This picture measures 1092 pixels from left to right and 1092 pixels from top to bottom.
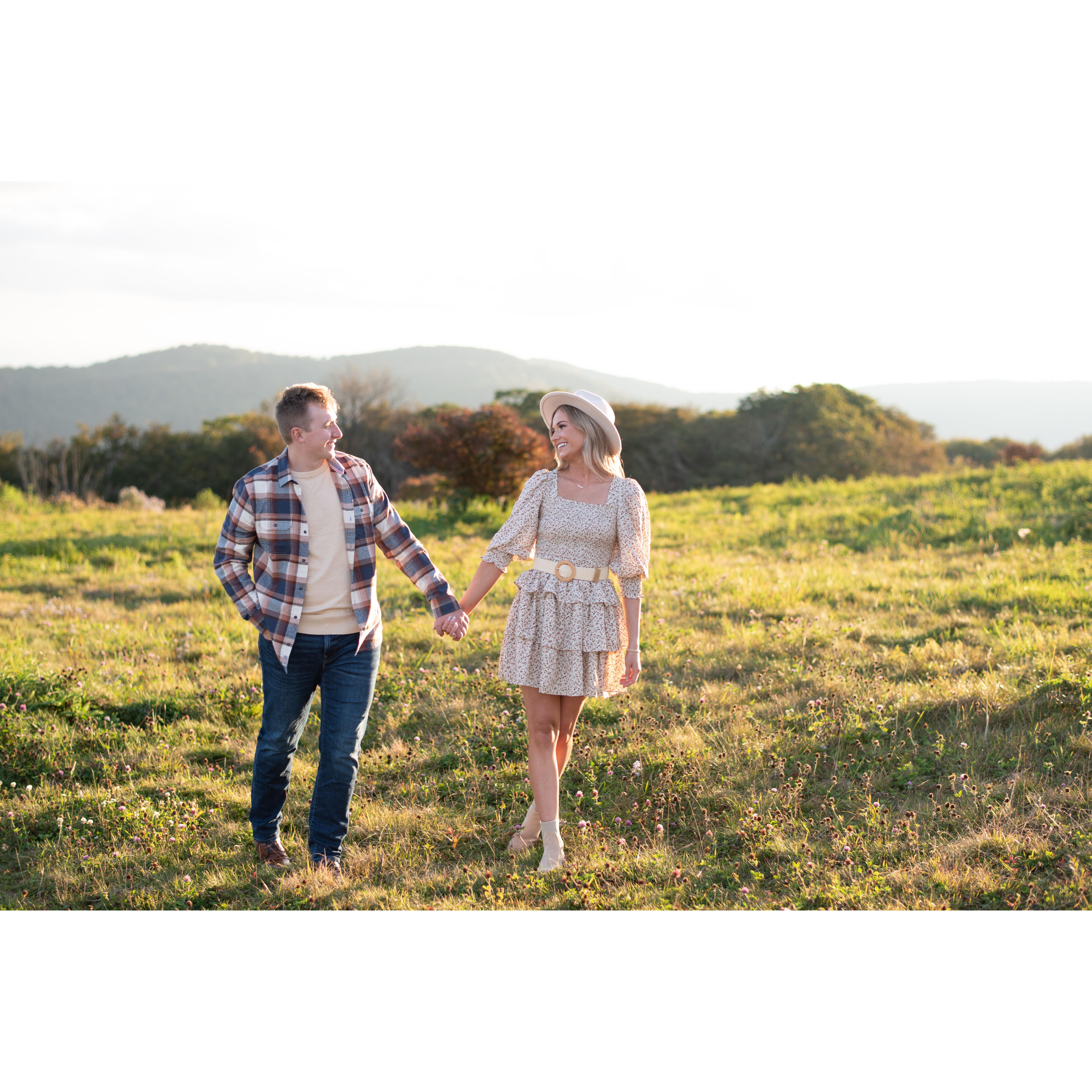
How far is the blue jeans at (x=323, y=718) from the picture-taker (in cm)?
363

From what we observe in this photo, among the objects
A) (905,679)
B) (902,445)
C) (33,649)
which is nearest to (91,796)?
(33,649)

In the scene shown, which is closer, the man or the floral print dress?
the man

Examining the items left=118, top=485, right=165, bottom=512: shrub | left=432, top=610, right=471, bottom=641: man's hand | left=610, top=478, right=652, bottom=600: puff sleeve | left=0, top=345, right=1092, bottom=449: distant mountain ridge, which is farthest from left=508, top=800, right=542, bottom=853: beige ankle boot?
left=0, top=345, right=1092, bottom=449: distant mountain ridge

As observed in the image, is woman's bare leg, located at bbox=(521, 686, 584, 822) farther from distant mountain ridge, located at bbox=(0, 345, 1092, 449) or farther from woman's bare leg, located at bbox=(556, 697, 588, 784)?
distant mountain ridge, located at bbox=(0, 345, 1092, 449)

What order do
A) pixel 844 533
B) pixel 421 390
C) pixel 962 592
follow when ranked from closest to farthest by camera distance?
pixel 962 592 < pixel 844 533 < pixel 421 390

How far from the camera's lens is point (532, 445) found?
51.4ft

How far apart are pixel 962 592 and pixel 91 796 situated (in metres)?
7.17

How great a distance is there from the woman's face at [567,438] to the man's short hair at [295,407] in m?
0.97

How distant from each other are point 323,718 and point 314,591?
0.58 meters

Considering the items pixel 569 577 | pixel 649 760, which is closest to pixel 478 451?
pixel 649 760

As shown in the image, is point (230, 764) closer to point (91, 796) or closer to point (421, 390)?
point (91, 796)

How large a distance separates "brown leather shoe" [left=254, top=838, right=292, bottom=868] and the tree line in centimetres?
2822

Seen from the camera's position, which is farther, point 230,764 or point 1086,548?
point 1086,548

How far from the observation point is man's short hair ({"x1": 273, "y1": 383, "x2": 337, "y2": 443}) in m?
3.48
